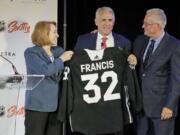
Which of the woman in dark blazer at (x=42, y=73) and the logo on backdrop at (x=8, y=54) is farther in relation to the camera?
the logo on backdrop at (x=8, y=54)

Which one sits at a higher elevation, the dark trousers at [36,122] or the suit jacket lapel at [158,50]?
the suit jacket lapel at [158,50]

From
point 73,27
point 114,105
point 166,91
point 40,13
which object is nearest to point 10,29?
point 40,13

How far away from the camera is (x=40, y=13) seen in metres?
4.30

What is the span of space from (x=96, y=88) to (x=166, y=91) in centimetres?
54

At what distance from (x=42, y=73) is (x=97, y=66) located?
0.45m

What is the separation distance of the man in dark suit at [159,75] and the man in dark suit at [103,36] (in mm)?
250

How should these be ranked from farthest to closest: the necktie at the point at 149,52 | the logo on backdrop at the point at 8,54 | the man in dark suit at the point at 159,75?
the logo on backdrop at the point at 8,54
the necktie at the point at 149,52
the man in dark suit at the point at 159,75

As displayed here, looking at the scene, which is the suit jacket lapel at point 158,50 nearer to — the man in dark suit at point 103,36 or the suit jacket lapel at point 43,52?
the man in dark suit at point 103,36

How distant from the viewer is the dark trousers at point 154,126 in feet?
11.5

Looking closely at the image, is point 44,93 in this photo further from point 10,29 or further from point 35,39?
point 10,29

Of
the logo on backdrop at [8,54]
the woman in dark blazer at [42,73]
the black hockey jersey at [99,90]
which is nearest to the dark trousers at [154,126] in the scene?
the black hockey jersey at [99,90]

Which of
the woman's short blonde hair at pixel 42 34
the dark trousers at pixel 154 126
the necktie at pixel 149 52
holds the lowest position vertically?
the dark trousers at pixel 154 126

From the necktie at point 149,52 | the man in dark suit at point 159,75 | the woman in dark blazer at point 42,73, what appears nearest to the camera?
the woman in dark blazer at point 42,73

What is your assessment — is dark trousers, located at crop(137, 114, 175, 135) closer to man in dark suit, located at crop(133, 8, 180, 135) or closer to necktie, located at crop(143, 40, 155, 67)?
man in dark suit, located at crop(133, 8, 180, 135)
